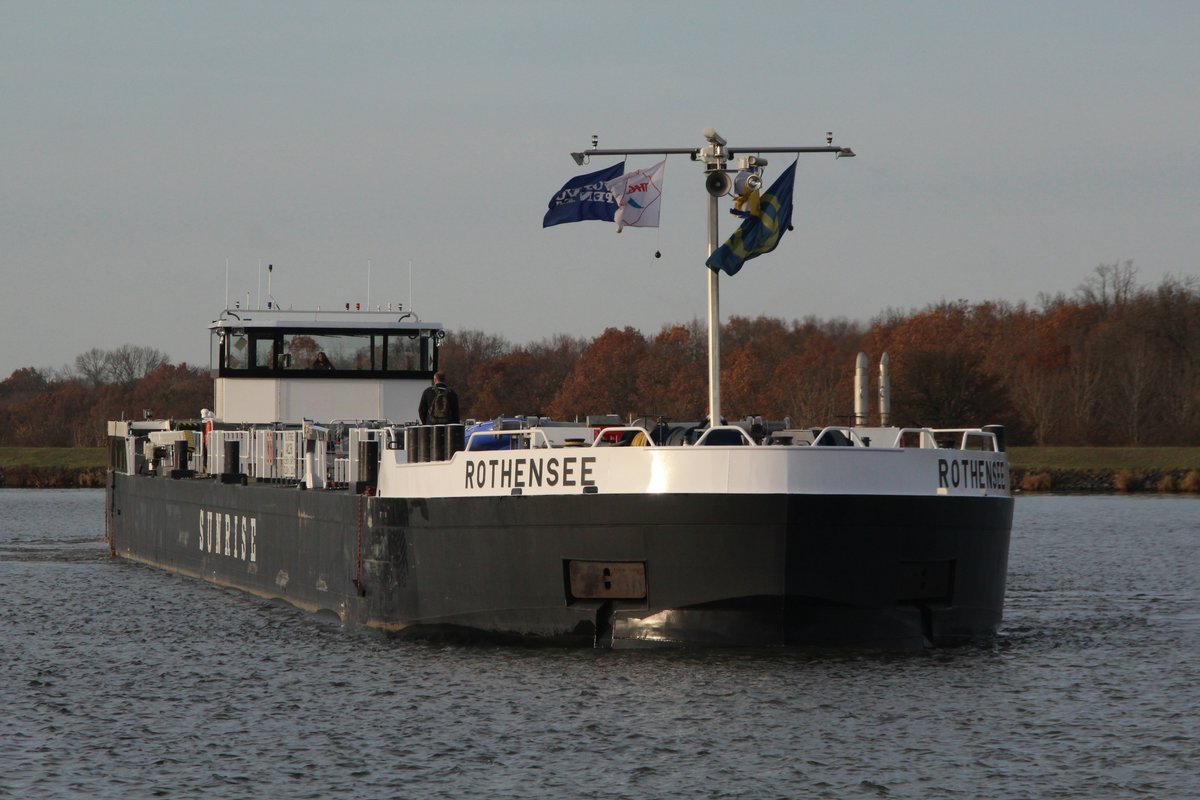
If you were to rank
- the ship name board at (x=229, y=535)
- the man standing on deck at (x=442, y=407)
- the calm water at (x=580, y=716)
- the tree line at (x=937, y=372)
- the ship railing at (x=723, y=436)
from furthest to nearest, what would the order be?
the tree line at (x=937, y=372) → the ship name board at (x=229, y=535) → the man standing on deck at (x=442, y=407) → the ship railing at (x=723, y=436) → the calm water at (x=580, y=716)

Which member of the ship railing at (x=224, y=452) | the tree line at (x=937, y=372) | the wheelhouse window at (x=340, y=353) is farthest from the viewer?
the tree line at (x=937, y=372)

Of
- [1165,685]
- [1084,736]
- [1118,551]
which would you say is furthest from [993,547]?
[1118,551]

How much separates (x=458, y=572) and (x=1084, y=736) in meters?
7.05

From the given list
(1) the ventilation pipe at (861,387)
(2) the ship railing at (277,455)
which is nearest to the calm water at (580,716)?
(2) the ship railing at (277,455)

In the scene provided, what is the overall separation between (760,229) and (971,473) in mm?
3666

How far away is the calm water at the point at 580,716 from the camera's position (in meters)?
12.4

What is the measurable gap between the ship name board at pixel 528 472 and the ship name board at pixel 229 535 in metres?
8.75

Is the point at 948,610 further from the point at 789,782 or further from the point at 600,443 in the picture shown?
the point at 789,782

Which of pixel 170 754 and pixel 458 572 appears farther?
pixel 458 572

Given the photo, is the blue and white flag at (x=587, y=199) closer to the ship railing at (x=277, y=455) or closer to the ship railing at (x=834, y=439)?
the ship railing at (x=834, y=439)

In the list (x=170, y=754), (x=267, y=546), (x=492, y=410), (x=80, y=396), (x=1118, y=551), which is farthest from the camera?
(x=80, y=396)

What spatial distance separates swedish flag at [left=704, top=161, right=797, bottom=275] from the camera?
60.4 feet

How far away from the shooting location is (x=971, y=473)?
17531 millimetres

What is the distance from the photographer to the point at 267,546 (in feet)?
81.7
